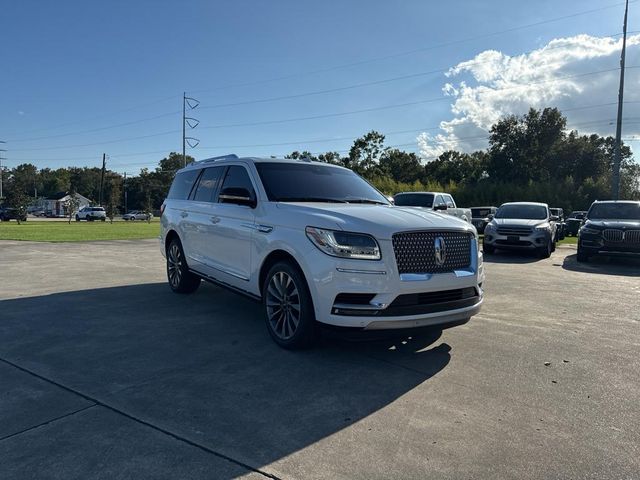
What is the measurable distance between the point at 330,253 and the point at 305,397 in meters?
1.28

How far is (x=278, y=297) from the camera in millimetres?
4977

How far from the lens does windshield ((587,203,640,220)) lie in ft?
45.6

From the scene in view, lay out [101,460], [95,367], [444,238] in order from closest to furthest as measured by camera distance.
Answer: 1. [101,460]
2. [95,367]
3. [444,238]

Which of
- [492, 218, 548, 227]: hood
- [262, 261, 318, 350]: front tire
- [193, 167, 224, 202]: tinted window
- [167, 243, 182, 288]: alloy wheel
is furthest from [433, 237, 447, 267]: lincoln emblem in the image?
[492, 218, 548, 227]: hood

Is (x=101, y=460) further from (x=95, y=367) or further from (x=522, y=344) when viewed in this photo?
(x=522, y=344)

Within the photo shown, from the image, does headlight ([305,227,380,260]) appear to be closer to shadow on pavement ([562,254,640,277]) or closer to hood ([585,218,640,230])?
shadow on pavement ([562,254,640,277])

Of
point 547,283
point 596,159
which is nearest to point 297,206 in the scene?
point 547,283

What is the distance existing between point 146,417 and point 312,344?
71.6 inches

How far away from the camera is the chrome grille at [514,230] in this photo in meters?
14.5

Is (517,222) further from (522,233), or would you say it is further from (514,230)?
(522,233)

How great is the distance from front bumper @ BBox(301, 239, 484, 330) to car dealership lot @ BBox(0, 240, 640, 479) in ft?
1.30

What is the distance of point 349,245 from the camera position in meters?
4.35

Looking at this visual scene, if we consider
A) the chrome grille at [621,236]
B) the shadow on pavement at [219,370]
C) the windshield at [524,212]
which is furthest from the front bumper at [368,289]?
the windshield at [524,212]

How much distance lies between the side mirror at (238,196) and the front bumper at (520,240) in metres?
11.2
